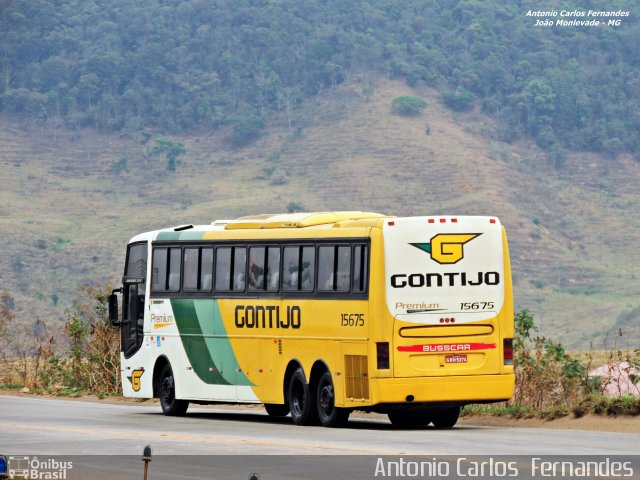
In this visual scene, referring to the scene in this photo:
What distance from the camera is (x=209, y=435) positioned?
20.7 meters

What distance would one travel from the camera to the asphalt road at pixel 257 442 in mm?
16625

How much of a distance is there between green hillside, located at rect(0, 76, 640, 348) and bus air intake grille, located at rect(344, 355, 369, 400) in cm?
9479

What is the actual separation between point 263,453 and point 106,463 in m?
1.92

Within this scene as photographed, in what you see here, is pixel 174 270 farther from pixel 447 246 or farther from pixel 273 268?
pixel 447 246

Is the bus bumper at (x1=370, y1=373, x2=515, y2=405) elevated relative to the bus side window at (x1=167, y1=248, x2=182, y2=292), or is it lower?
lower

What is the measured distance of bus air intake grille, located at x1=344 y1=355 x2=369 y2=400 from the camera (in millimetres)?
21562

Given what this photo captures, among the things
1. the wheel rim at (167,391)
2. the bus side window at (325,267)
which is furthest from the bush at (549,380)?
the wheel rim at (167,391)

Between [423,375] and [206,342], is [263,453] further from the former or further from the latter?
[206,342]

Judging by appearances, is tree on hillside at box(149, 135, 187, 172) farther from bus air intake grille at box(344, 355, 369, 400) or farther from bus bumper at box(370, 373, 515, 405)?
bus bumper at box(370, 373, 515, 405)

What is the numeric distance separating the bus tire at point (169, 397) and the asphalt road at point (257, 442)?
72cm

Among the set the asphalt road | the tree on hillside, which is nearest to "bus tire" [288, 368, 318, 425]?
the asphalt road

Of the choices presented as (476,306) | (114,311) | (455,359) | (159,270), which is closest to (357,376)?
(455,359)

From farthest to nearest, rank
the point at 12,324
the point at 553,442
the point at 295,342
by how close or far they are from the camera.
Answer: the point at 12,324 → the point at 295,342 → the point at 553,442

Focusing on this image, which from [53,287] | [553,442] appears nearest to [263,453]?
[553,442]
